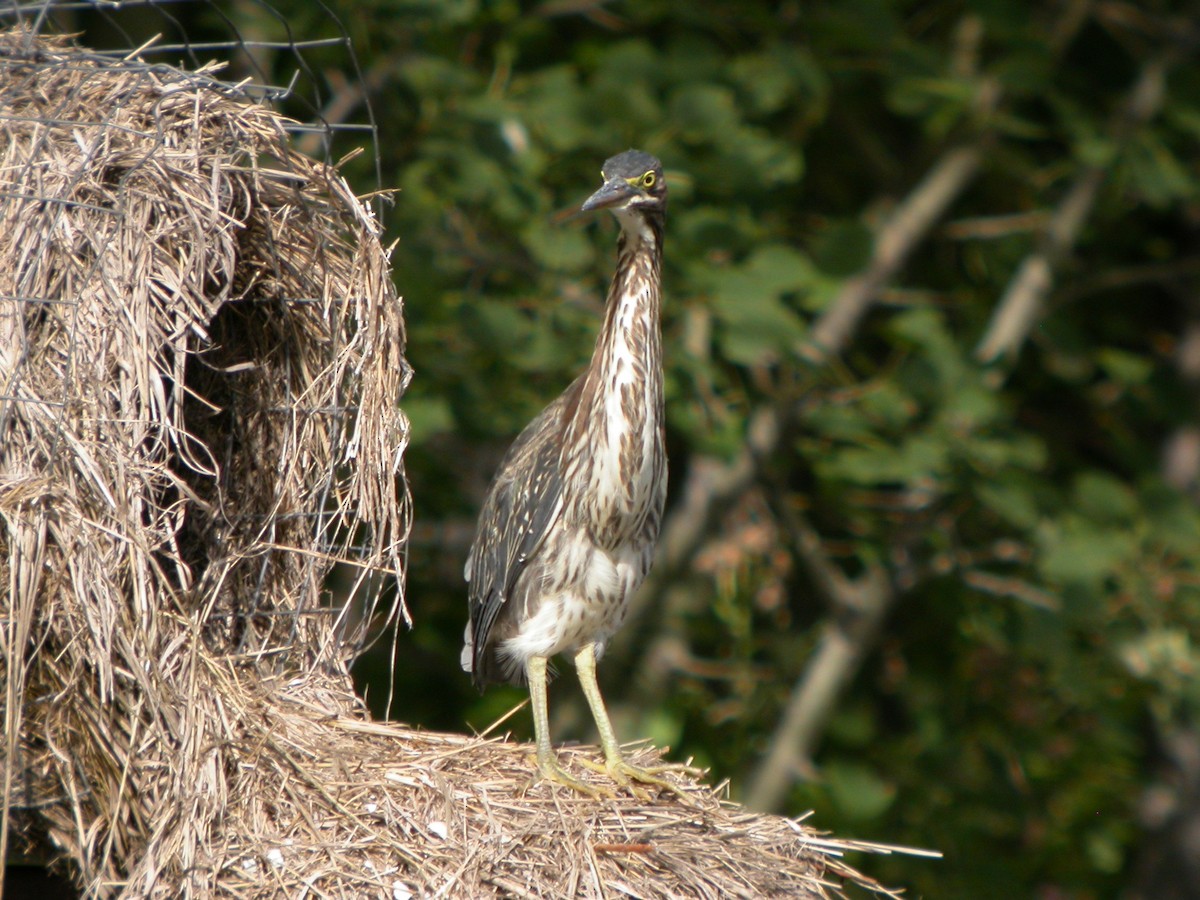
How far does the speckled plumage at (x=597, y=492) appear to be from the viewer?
313 centimetres

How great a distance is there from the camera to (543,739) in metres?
2.96

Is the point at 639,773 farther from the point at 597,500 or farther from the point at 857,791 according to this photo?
the point at 857,791

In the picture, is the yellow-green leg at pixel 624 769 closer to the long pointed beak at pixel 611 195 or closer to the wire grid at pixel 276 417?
the wire grid at pixel 276 417

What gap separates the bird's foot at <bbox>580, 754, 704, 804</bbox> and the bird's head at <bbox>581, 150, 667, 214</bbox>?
1259 mm

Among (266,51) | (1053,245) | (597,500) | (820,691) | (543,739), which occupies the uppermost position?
(266,51)

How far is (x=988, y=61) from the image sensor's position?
6.03 m

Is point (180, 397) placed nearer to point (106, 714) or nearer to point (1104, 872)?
point (106, 714)

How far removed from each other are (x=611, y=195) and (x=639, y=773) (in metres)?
1.30

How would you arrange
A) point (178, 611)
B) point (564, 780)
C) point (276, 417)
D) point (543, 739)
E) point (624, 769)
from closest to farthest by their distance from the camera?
point (178, 611)
point (564, 780)
point (543, 739)
point (624, 769)
point (276, 417)

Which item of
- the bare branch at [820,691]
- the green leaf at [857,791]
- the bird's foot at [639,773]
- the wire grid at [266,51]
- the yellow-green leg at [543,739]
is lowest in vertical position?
the green leaf at [857,791]

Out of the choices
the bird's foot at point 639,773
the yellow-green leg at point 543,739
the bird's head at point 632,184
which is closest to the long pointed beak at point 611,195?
the bird's head at point 632,184

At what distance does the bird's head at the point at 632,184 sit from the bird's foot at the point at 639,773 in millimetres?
1259

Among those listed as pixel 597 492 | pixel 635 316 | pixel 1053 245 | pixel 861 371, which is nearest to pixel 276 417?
pixel 597 492

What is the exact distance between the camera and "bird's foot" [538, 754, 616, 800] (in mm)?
2779
